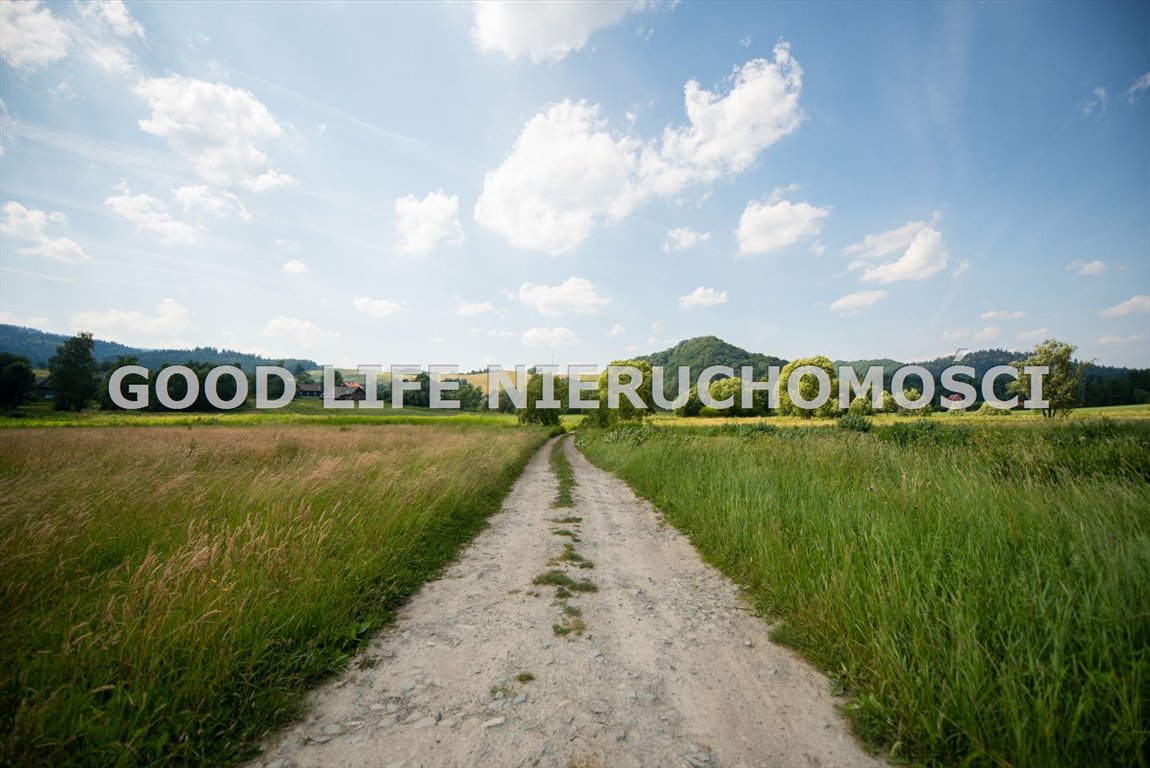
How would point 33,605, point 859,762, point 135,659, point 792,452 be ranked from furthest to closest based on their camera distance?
point 792,452
point 33,605
point 135,659
point 859,762

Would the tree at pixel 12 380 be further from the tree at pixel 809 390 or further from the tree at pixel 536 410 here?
the tree at pixel 809 390

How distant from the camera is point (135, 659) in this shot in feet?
9.98

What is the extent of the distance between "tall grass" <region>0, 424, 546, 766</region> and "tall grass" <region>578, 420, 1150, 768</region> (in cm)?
467

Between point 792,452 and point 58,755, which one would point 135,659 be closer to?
point 58,755

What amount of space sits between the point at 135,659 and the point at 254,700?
88cm

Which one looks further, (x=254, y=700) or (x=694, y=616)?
(x=694, y=616)

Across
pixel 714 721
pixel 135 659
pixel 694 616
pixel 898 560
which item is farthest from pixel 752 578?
pixel 135 659

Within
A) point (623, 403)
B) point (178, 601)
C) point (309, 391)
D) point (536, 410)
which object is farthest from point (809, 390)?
point (309, 391)

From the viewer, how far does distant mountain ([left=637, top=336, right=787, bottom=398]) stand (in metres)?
113

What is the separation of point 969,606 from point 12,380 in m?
67.4

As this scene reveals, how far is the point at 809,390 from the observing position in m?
59.1

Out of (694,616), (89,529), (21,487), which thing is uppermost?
(21,487)

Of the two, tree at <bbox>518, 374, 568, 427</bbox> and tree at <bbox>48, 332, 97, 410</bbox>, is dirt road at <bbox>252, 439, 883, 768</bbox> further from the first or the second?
tree at <bbox>48, 332, 97, 410</bbox>

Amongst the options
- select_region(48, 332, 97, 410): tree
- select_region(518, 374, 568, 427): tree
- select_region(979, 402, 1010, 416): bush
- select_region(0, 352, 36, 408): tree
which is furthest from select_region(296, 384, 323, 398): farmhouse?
select_region(979, 402, 1010, 416): bush
